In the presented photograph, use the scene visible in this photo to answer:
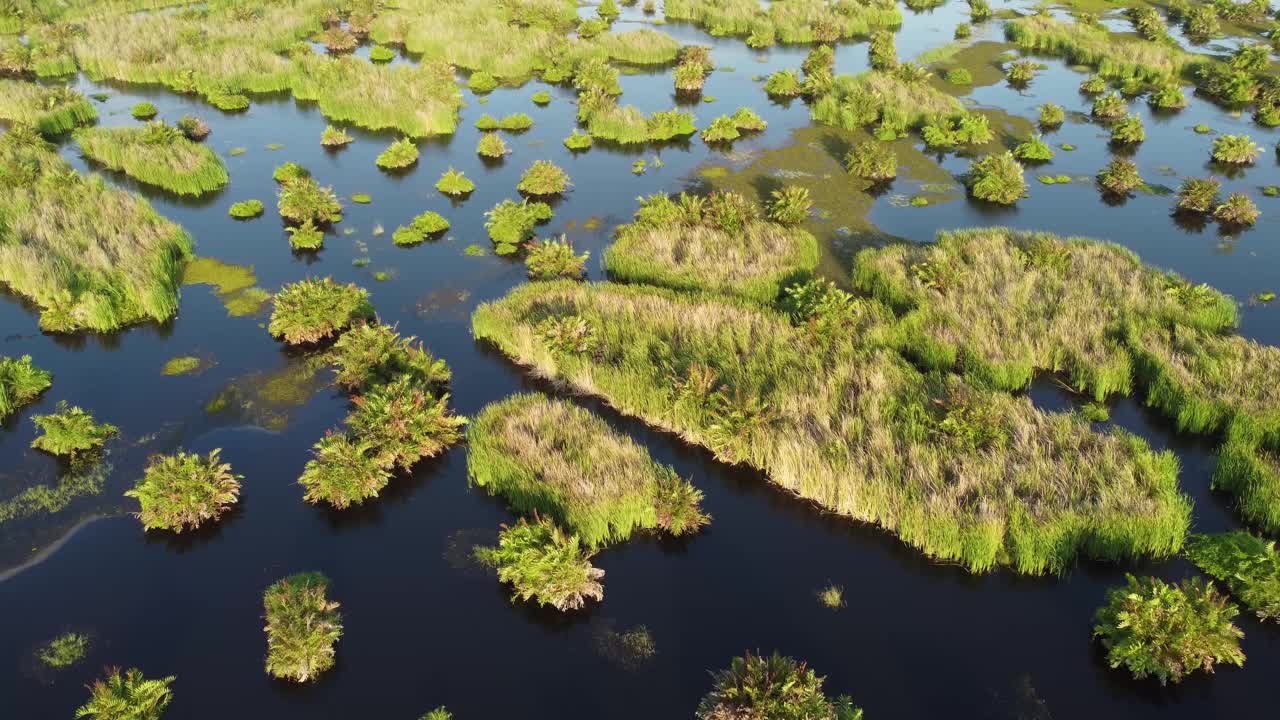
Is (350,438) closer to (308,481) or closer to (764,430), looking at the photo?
(308,481)

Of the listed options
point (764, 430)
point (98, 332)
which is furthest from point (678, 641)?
point (98, 332)

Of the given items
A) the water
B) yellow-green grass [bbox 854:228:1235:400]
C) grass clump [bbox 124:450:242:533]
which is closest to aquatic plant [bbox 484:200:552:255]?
the water

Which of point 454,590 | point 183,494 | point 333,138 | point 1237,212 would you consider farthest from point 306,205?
point 1237,212

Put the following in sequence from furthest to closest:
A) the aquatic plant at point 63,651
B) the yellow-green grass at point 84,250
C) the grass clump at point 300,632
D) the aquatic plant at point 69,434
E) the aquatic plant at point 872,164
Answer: the aquatic plant at point 872,164
the yellow-green grass at point 84,250
the aquatic plant at point 69,434
the aquatic plant at point 63,651
the grass clump at point 300,632

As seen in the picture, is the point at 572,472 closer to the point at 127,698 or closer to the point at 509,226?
the point at 127,698

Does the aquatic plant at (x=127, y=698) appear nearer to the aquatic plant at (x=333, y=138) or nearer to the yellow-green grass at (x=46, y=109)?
the aquatic plant at (x=333, y=138)

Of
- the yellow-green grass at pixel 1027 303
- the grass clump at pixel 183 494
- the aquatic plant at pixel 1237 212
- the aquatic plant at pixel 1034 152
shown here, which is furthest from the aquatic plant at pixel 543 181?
the aquatic plant at pixel 1237 212
